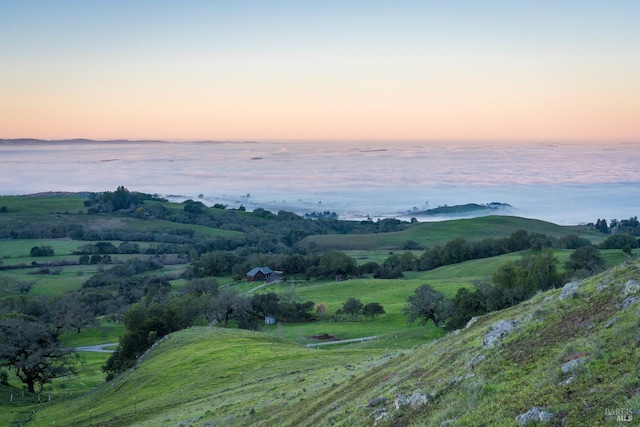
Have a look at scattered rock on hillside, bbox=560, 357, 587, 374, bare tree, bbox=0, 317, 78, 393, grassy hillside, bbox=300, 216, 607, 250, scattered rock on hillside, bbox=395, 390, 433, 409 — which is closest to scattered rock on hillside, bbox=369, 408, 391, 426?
scattered rock on hillside, bbox=395, 390, 433, 409

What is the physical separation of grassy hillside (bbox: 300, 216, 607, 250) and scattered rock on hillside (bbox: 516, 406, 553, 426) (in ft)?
494

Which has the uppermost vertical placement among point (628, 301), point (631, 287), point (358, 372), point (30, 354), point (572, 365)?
point (631, 287)

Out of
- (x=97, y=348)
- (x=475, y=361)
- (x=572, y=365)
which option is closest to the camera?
(x=572, y=365)

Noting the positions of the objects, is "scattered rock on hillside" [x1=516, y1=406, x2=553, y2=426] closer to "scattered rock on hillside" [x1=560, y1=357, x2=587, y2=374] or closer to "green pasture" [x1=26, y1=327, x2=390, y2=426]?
"scattered rock on hillside" [x1=560, y1=357, x2=587, y2=374]

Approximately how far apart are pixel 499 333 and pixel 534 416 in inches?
280

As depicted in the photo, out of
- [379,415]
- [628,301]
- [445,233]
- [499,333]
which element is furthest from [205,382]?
[445,233]

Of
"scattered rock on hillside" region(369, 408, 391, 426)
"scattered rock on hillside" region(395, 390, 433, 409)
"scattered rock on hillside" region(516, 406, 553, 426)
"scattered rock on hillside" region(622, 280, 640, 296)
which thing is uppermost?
"scattered rock on hillside" region(622, 280, 640, 296)

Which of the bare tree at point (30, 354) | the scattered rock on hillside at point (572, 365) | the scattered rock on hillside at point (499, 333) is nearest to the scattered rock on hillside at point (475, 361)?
the scattered rock on hillside at point (499, 333)

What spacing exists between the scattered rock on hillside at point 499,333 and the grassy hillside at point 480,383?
0.79 ft

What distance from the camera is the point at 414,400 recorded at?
1658 cm

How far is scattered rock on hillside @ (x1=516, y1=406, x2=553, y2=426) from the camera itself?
11758 mm

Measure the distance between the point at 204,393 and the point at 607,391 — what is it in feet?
99.4

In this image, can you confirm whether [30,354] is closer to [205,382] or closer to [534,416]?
[205,382]

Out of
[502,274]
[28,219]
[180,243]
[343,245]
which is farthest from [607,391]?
[28,219]
